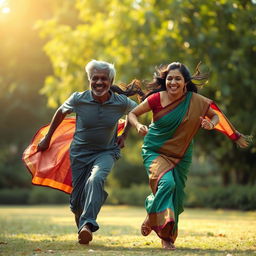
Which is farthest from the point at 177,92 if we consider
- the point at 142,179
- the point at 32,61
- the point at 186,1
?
the point at 32,61

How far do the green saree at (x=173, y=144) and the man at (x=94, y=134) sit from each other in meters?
0.56

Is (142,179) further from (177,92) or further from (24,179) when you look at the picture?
(177,92)

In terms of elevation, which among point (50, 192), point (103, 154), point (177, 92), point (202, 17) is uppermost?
point (202, 17)

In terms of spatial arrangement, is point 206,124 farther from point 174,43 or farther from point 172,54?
point 174,43

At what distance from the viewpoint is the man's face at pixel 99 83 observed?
27.9 ft

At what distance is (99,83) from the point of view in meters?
8.49

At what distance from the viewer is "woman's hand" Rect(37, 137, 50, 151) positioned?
9328 mm

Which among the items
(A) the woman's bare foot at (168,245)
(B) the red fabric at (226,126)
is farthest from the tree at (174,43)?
(A) the woman's bare foot at (168,245)

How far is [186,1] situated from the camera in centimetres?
2073

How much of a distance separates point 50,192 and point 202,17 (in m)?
16.5

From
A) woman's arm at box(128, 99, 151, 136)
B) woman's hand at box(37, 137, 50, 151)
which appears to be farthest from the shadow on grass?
woman's arm at box(128, 99, 151, 136)

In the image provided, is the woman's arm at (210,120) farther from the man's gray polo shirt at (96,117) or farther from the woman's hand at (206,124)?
the man's gray polo shirt at (96,117)

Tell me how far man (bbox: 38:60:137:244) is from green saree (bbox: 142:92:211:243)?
0.56 metres

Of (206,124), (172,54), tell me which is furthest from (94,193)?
(172,54)
